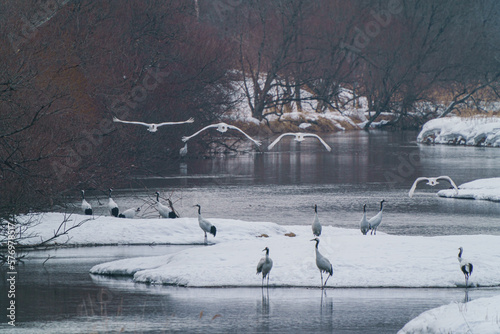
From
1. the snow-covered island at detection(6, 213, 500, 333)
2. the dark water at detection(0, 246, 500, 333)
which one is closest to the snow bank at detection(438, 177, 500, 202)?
the snow-covered island at detection(6, 213, 500, 333)

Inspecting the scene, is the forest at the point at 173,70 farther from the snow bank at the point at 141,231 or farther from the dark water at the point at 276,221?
the dark water at the point at 276,221

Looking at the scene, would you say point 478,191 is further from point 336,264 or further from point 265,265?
point 265,265

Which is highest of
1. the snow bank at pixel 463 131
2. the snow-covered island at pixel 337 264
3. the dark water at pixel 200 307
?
the snow bank at pixel 463 131

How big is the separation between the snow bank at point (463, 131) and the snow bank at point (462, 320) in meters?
52.2

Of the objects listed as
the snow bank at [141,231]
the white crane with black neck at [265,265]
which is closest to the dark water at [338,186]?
the snow bank at [141,231]

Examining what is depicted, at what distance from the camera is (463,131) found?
207 ft

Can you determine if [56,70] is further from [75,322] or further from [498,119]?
[498,119]

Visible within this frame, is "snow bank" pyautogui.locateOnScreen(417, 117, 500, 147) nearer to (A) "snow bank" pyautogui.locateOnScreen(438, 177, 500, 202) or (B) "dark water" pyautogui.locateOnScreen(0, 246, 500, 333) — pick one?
(A) "snow bank" pyautogui.locateOnScreen(438, 177, 500, 202)

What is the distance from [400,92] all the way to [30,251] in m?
61.8

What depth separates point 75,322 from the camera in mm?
11805

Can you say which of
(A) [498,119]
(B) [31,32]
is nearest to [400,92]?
(A) [498,119]

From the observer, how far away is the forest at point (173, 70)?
23.1 metres

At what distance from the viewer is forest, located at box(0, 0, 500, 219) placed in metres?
23.1

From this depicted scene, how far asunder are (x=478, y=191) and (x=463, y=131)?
3251cm
